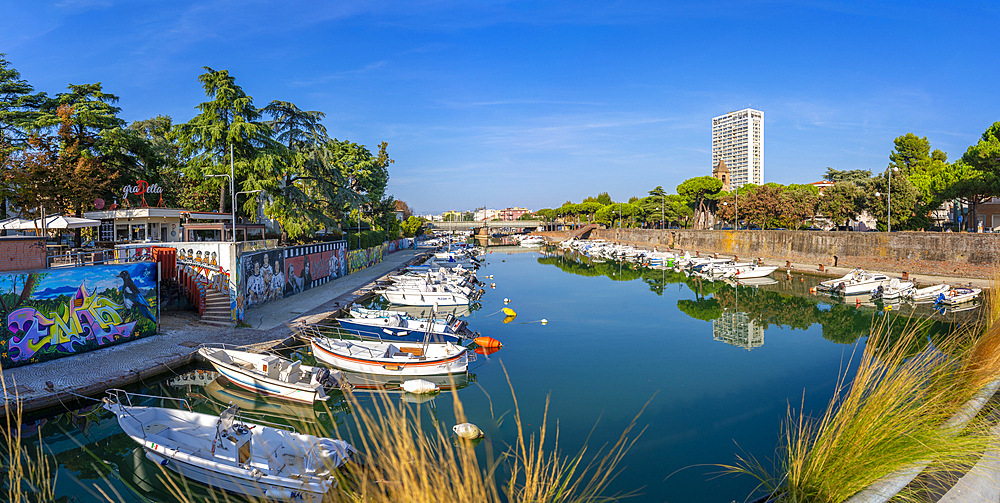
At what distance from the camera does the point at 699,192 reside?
81125 millimetres

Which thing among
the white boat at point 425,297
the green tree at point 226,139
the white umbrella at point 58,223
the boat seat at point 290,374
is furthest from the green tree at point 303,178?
the boat seat at point 290,374

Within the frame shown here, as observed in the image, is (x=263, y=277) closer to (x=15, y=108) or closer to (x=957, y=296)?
(x=15, y=108)

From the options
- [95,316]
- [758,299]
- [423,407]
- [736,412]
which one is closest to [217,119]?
[95,316]

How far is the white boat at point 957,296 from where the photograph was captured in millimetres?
24844

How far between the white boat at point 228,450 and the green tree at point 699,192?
8055 cm

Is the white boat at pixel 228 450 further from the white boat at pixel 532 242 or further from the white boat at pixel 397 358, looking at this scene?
the white boat at pixel 532 242

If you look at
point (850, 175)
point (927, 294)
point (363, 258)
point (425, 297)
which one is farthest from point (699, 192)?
point (425, 297)

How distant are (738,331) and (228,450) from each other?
68.8 ft

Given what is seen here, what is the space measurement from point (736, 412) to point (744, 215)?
174 feet

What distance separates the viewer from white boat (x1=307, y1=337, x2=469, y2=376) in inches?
590

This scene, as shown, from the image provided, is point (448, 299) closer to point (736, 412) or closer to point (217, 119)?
point (217, 119)

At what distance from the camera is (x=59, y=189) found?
22.6 m

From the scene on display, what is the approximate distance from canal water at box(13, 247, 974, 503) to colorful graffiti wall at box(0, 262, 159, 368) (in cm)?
286

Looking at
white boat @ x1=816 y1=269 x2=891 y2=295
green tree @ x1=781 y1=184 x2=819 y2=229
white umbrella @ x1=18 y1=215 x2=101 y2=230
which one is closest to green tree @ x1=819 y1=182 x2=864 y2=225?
green tree @ x1=781 y1=184 x2=819 y2=229
